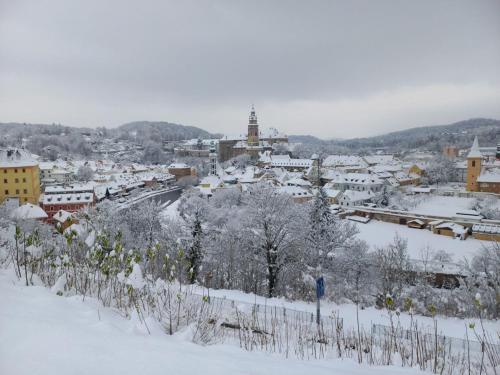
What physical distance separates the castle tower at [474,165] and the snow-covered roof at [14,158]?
153 ft

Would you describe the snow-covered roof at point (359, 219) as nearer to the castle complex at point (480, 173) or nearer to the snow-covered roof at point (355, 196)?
the snow-covered roof at point (355, 196)

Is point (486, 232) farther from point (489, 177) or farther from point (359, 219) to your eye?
point (489, 177)

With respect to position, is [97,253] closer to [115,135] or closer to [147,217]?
[147,217]

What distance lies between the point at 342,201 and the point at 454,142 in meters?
45.1

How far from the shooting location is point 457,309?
41.3 feet

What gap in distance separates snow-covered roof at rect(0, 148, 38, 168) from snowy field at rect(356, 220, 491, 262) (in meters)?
27.1

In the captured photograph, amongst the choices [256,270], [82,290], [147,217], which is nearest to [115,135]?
[147,217]

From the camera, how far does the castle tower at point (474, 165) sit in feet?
131

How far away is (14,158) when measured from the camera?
27797 millimetres

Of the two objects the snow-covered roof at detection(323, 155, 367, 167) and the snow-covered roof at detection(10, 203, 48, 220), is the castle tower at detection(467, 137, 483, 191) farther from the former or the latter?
the snow-covered roof at detection(10, 203, 48, 220)

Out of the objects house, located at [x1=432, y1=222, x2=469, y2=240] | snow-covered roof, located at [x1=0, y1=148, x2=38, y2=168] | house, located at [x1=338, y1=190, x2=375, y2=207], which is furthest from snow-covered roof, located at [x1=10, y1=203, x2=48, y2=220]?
house, located at [x1=432, y1=222, x2=469, y2=240]

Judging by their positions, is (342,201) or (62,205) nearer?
(62,205)

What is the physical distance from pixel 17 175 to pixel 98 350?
104 feet

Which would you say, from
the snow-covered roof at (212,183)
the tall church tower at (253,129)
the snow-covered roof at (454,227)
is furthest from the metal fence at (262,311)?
the tall church tower at (253,129)
